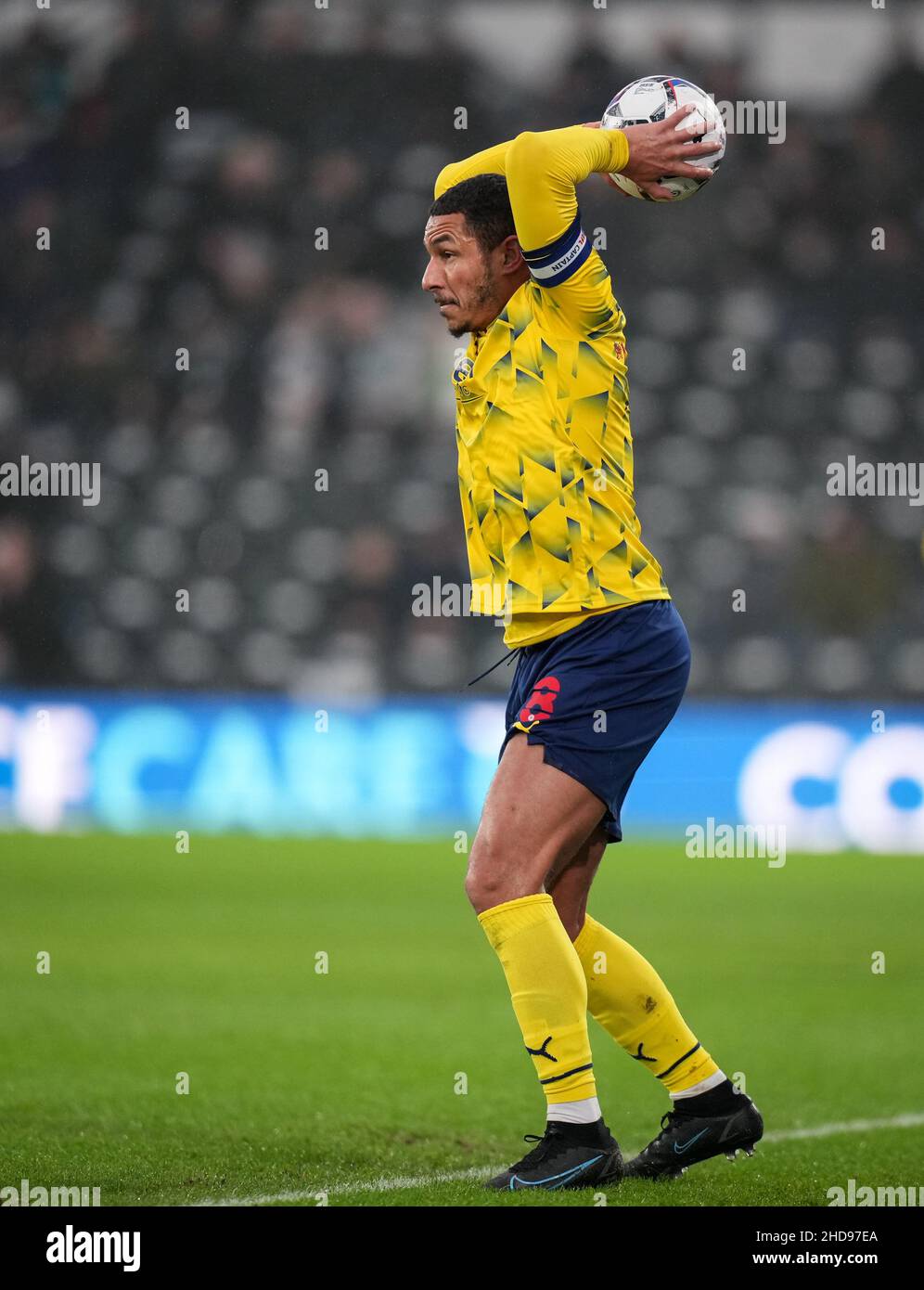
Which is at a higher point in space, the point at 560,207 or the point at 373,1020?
the point at 560,207

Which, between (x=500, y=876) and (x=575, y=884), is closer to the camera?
(x=500, y=876)

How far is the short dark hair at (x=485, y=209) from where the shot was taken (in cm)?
407

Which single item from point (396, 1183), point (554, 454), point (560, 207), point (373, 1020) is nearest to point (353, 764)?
point (373, 1020)

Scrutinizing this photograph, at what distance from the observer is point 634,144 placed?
397 centimetres

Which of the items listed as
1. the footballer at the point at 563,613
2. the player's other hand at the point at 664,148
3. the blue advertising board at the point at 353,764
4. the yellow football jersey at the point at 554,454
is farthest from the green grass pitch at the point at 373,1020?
the player's other hand at the point at 664,148

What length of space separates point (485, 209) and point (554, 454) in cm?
62

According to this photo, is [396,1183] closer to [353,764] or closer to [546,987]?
[546,987]

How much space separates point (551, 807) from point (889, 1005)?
368cm

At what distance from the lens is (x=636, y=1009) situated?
4.17m

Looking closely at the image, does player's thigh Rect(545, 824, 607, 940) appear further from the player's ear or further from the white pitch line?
the player's ear

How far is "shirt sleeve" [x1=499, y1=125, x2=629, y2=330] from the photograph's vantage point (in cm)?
375

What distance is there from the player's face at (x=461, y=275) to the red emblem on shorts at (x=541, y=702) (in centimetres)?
88

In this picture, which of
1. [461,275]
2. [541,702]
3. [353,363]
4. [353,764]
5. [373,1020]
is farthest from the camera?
[353,363]

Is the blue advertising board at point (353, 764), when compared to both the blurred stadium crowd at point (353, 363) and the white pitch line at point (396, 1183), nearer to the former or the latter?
the blurred stadium crowd at point (353, 363)
